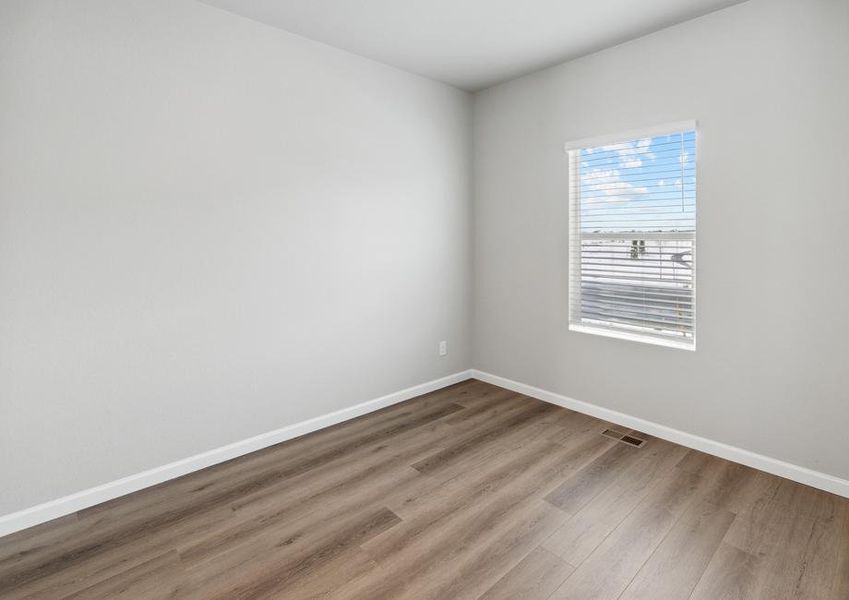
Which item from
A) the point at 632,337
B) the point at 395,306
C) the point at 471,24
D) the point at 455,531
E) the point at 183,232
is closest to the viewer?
the point at 455,531

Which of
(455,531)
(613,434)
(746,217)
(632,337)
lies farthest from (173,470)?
(746,217)

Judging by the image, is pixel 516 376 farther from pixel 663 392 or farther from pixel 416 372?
pixel 663 392

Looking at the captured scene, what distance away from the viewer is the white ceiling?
2.55m

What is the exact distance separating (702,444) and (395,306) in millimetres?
2327

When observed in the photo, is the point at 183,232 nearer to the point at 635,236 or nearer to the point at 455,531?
the point at 455,531

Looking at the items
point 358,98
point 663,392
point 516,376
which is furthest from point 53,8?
point 663,392

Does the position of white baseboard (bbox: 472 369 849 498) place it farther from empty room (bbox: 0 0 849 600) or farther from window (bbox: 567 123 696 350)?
window (bbox: 567 123 696 350)

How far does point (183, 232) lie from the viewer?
100 inches

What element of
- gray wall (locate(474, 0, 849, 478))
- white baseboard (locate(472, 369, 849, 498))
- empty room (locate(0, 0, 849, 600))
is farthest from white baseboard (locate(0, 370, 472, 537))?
gray wall (locate(474, 0, 849, 478))

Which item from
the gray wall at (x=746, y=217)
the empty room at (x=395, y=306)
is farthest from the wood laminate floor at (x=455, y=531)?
the gray wall at (x=746, y=217)

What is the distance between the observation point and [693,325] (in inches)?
112

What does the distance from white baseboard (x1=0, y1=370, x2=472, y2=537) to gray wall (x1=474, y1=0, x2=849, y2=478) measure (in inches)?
66.8

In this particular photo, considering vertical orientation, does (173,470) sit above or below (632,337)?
below

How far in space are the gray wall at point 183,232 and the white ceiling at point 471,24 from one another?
19 centimetres
